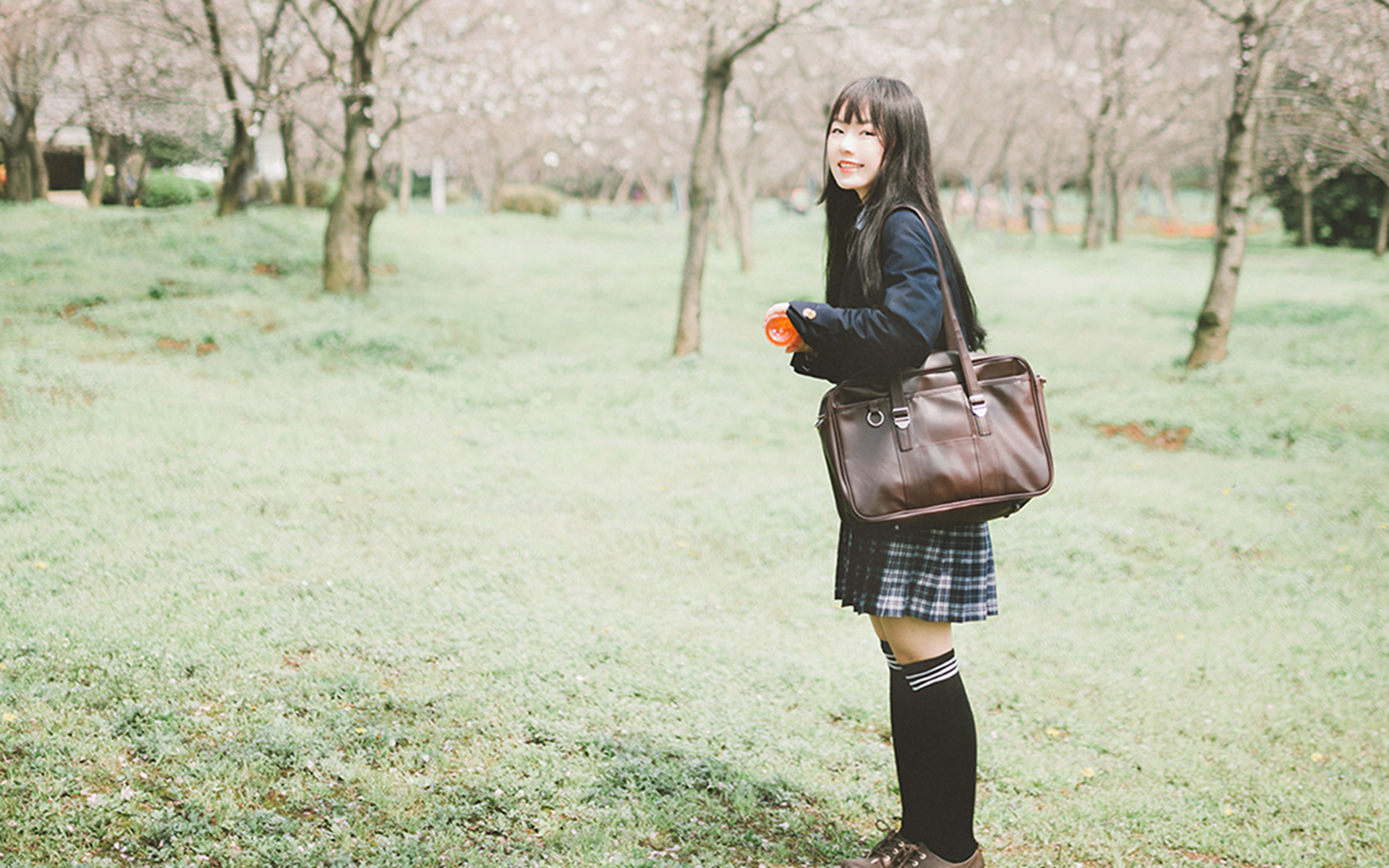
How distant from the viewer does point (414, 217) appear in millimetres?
27328

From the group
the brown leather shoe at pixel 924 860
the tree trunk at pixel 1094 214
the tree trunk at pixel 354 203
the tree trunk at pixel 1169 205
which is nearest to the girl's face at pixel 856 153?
the brown leather shoe at pixel 924 860

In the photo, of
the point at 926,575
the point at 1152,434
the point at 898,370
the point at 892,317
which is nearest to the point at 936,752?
the point at 926,575

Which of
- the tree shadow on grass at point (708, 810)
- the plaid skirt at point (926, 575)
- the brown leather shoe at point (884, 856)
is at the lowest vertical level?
the tree shadow on grass at point (708, 810)

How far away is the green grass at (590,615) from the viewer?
312cm

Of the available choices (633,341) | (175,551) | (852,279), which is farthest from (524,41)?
(852,279)

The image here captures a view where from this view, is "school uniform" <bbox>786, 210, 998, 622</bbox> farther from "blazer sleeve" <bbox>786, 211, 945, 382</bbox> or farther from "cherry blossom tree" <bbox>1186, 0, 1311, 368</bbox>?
"cherry blossom tree" <bbox>1186, 0, 1311, 368</bbox>

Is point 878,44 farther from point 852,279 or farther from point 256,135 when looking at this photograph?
point 852,279

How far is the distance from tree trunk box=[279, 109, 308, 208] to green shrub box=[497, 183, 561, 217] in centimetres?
1052

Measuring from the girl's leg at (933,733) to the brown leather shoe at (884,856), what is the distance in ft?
0.22

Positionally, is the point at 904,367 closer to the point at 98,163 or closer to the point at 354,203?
the point at 354,203

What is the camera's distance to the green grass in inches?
123

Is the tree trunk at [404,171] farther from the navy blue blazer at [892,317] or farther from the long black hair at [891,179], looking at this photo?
the navy blue blazer at [892,317]

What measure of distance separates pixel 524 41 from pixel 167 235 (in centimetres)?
808

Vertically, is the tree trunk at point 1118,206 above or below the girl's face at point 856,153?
above
